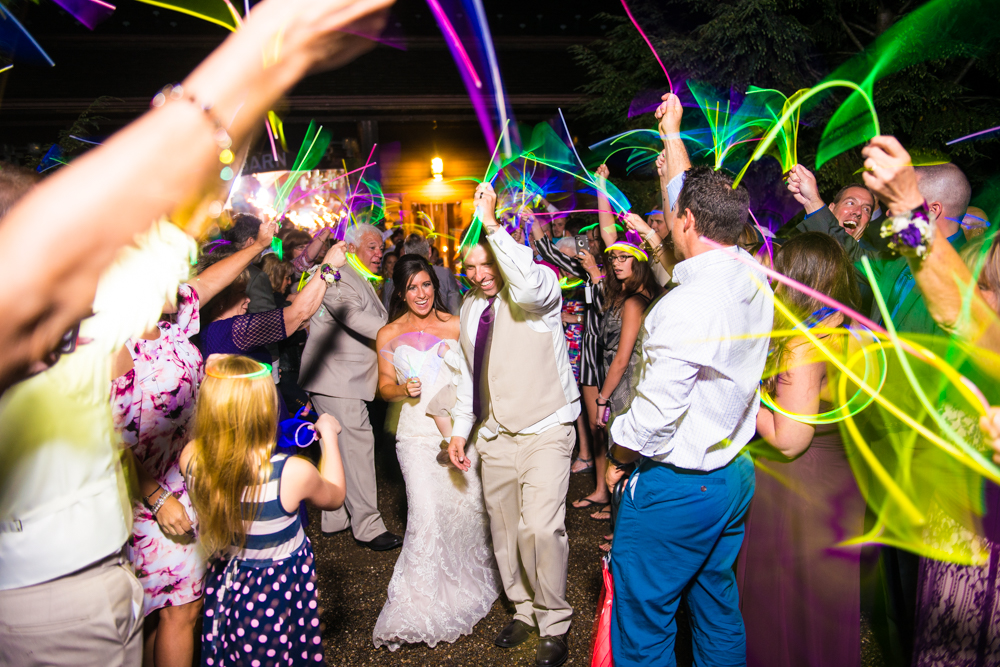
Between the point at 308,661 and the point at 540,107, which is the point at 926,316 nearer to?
the point at 308,661

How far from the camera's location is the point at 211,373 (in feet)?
7.00

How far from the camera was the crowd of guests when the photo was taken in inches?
28.6

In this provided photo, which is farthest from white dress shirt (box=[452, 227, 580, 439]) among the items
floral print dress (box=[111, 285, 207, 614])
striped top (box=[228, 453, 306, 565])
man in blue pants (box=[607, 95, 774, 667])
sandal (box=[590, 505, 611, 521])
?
sandal (box=[590, 505, 611, 521])

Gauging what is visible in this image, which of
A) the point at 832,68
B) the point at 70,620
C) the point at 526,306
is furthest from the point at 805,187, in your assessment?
the point at 832,68

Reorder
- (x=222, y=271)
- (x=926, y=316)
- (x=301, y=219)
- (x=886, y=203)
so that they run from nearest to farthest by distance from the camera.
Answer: (x=886, y=203) → (x=926, y=316) → (x=222, y=271) → (x=301, y=219)

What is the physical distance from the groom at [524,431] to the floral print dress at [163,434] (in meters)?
1.45

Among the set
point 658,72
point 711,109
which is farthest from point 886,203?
point 658,72

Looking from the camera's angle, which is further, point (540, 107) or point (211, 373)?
point (540, 107)

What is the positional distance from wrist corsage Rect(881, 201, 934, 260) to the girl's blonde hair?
2.13 meters

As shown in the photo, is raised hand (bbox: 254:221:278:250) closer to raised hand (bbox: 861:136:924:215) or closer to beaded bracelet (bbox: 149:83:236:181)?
beaded bracelet (bbox: 149:83:236:181)

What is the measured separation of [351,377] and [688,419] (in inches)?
116

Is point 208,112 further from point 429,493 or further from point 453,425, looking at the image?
point 429,493

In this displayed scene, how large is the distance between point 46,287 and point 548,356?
273 centimetres

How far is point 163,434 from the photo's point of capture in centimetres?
243
